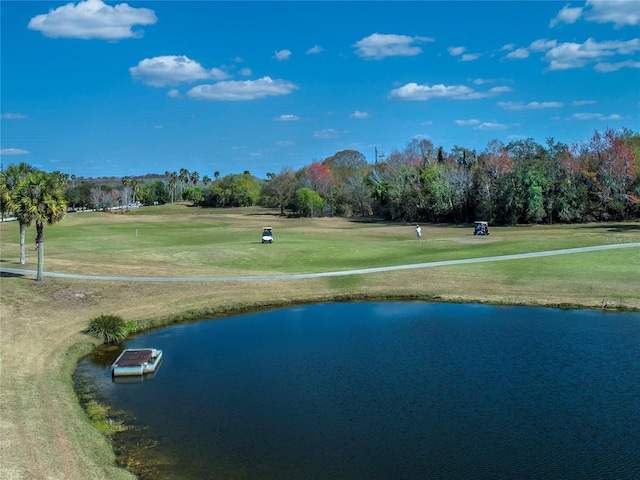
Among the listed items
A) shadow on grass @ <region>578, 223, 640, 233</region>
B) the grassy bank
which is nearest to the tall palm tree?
the grassy bank

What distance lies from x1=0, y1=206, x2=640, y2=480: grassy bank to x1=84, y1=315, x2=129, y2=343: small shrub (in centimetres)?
88

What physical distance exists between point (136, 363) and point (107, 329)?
714cm

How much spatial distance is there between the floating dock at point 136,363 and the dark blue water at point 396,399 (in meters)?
0.57

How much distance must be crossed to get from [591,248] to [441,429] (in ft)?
146

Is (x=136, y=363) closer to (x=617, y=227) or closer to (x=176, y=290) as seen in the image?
(x=176, y=290)

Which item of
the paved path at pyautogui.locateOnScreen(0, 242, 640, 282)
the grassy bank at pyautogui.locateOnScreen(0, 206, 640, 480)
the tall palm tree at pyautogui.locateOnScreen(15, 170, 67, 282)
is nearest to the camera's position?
the grassy bank at pyautogui.locateOnScreen(0, 206, 640, 480)

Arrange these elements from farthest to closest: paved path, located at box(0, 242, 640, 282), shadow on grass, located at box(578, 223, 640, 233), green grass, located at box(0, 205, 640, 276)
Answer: shadow on grass, located at box(578, 223, 640, 233) < green grass, located at box(0, 205, 640, 276) < paved path, located at box(0, 242, 640, 282)

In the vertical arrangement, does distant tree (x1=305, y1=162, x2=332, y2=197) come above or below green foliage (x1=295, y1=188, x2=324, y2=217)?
above

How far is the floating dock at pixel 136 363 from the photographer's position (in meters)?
26.5

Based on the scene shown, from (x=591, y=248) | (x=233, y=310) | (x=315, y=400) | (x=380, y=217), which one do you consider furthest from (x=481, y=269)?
(x=380, y=217)

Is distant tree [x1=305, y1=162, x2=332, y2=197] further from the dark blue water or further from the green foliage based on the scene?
the dark blue water

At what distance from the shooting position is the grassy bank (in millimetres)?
18984

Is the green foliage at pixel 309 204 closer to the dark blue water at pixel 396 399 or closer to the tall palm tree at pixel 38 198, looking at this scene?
the tall palm tree at pixel 38 198

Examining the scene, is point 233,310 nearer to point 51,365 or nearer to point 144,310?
point 144,310
